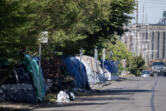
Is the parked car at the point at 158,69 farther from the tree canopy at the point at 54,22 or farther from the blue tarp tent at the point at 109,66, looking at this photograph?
the tree canopy at the point at 54,22

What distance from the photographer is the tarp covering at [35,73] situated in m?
25.0

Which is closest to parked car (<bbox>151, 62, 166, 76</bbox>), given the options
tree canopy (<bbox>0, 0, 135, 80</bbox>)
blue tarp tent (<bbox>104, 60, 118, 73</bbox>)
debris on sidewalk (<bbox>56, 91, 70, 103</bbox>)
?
blue tarp tent (<bbox>104, 60, 118, 73</bbox>)

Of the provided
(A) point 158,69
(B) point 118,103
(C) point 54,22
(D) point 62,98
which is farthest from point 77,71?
(A) point 158,69

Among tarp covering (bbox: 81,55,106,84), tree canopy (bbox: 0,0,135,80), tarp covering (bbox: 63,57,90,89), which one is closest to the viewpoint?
tree canopy (bbox: 0,0,135,80)

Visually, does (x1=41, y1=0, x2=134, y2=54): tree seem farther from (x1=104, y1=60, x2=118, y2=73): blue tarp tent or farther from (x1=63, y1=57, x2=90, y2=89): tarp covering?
(x1=104, y1=60, x2=118, y2=73): blue tarp tent

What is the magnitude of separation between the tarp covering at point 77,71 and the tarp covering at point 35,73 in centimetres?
815

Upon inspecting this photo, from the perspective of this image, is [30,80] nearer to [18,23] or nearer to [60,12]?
[60,12]

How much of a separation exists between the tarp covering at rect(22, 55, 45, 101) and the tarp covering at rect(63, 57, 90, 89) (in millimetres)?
8154

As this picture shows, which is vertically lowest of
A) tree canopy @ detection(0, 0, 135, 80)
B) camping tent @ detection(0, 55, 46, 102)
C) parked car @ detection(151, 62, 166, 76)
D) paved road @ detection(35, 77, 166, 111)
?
parked car @ detection(151, 62, 166, 76)

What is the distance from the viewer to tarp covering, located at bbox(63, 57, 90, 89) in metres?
35.3

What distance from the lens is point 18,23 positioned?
53.8 ft

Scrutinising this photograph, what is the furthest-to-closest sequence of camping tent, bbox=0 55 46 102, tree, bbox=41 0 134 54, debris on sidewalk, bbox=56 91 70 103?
debris on sidewalk, bbox=56 91 70 103, camping tent, bbox=0 55 46 102, tree, bbox=41 0 134 54

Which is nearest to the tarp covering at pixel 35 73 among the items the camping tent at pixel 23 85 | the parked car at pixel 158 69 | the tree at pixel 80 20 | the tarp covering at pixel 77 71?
the camping tent at pixel 23 85

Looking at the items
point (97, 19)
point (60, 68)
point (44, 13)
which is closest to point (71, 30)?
point (44, 13)
